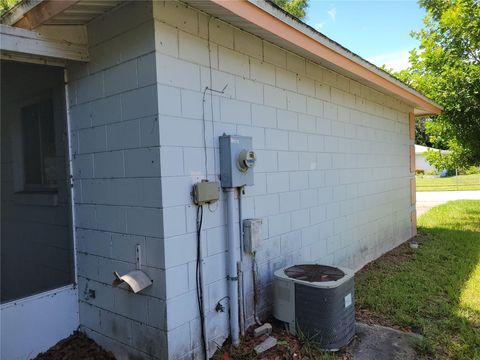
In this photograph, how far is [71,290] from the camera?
3.27 meters

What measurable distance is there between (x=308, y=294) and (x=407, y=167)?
5906 millimetres

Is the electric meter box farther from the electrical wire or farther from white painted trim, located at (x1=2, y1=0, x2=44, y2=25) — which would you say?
white painted trim, located at (x1=2, y1=0, x2=44, y2=25)

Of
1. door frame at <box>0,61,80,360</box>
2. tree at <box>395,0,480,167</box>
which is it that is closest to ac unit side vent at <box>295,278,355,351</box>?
door frame at <box>0,61,80,360</box>

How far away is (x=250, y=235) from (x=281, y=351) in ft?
3.29

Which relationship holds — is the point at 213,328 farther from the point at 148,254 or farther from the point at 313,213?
the point at 313,213

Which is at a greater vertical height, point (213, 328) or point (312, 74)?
point (312, 74)

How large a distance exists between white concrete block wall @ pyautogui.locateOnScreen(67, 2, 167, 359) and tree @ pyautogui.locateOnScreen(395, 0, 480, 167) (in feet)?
26.7

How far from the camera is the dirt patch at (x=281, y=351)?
3029 mm

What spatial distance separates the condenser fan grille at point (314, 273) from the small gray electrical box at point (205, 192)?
113 cm

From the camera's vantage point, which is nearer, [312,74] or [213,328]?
[213,328]

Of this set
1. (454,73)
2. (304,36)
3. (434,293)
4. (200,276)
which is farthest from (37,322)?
(454,73)

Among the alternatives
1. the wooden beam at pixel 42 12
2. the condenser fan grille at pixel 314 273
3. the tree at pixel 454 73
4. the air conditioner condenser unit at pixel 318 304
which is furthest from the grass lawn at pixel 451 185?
the wooden beam at pixel 42 12

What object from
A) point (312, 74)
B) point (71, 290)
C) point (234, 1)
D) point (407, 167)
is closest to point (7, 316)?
point (71, 290)

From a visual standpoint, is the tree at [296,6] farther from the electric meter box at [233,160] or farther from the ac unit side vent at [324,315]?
the ac unit side vent at [324,315]
